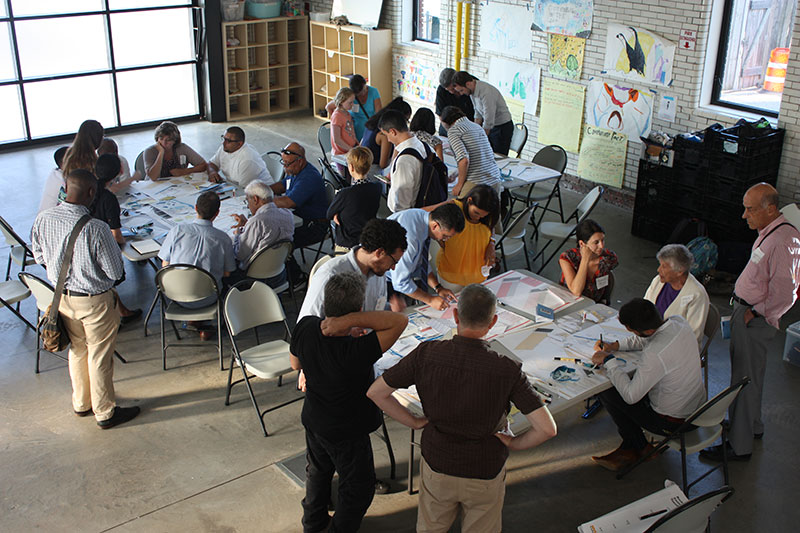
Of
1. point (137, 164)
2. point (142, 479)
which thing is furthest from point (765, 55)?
point (142, 479)

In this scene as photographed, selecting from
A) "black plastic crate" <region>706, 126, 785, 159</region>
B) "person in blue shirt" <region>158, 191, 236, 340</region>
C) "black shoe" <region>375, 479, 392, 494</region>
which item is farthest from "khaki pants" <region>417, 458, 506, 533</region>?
"black plastic crate" <region>706, 126, 785, 159</region>

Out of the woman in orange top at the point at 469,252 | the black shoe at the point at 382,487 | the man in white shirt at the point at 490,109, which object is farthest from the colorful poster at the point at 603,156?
the black shoe at the point at 382,487

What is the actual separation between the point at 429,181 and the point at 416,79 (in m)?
6.14

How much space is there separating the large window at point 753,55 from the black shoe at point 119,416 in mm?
6882

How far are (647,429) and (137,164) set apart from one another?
5740 millimetres

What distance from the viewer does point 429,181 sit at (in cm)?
654

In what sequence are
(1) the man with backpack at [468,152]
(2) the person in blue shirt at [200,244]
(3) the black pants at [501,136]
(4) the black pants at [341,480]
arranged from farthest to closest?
(3) the black pants at [501,136]
(1) the man with backpack at [468,152]
(2) the person in blue shirt at [200,244]
(4) the black pants at [341,480]

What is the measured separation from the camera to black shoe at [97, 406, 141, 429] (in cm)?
523

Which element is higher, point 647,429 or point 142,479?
point 647,429

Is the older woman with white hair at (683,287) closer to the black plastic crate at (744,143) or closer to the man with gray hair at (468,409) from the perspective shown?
the man with gray hair at (468,409)

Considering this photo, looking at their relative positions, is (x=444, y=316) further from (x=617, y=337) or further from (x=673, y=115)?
(x=673, y=115)

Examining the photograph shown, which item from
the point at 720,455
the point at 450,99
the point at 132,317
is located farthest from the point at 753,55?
the point at 132,317

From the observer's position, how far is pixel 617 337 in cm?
476

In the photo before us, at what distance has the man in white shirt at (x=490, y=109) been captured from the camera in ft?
28.4
